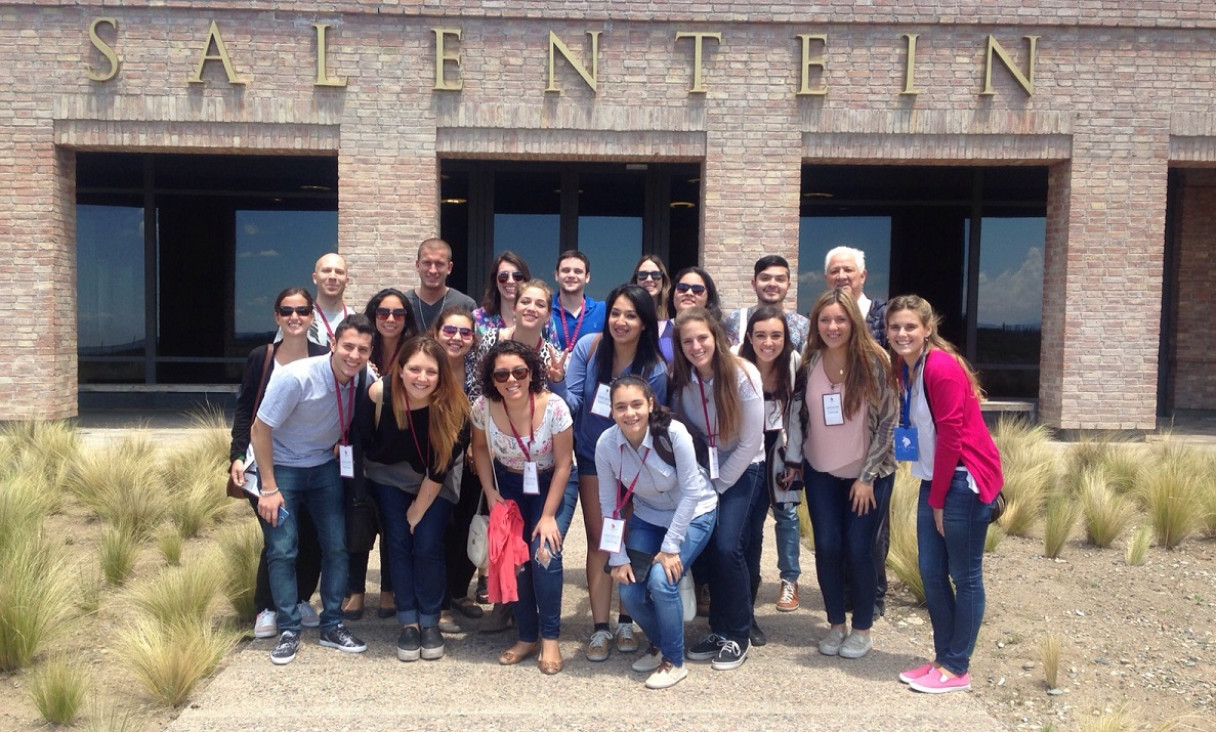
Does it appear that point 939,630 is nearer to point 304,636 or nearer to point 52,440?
point 304,636

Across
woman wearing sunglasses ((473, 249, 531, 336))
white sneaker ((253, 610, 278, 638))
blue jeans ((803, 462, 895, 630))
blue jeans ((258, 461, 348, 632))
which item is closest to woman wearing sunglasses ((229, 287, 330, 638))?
white sneaker ((253, 610, 278, 638))

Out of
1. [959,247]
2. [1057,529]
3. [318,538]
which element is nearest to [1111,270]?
[959,247]

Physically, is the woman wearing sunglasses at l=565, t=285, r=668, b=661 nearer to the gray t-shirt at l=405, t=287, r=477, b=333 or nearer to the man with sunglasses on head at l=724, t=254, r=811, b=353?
the man with sunglasses on head at l=724, t=254, r=811, b=353

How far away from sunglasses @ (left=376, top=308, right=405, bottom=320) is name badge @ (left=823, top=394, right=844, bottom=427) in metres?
2.15

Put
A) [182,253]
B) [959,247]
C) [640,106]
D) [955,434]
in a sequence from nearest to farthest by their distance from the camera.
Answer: [955,434], [640,106], [182,253], [959,247]

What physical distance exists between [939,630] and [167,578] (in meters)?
3.97

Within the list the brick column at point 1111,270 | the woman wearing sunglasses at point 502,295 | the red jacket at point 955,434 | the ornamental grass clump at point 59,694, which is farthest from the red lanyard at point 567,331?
the brick column at point 1111,270

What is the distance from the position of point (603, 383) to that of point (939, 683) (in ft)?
6.63

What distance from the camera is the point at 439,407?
169 inches

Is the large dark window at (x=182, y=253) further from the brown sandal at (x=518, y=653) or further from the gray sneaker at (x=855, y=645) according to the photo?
the gray sneaker at (x=855, y=645)

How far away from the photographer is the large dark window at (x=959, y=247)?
14.1 m

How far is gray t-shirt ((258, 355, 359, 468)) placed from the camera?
4.25m

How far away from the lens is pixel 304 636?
4.65 meters

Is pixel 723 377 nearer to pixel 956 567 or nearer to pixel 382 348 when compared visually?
pixel 956 567
